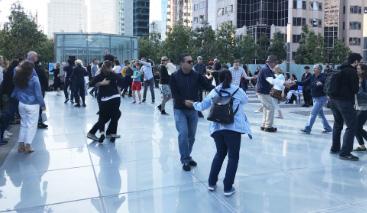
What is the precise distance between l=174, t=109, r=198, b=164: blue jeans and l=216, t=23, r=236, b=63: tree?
40.7 metres

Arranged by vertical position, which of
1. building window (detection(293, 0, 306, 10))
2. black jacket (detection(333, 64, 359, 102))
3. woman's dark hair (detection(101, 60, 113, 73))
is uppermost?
building window (detection(293, 0, 306, 10))

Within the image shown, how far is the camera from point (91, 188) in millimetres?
5953

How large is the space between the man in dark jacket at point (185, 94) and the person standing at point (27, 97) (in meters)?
2.80

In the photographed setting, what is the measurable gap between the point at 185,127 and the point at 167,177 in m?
0.80

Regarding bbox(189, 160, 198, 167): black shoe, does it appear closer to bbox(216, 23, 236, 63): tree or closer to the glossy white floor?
the glossy white floor

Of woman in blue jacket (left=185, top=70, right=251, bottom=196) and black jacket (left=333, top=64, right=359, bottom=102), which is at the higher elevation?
black jacket (left=333, top=64, right=359, bottom=102)

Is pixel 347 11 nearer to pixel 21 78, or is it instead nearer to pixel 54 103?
pixel 54 103

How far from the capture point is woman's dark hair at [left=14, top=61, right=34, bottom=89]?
772 cm

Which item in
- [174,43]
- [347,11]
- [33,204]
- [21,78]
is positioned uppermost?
[347,11]

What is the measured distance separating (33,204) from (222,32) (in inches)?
1876

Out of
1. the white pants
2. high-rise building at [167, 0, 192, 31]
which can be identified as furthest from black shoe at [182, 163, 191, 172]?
high-rise building at [167, 0, 192, 31]

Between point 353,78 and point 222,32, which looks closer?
point 353,78

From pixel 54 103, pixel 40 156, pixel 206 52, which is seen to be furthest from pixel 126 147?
pixel 206 52

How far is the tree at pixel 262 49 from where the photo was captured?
202ft
